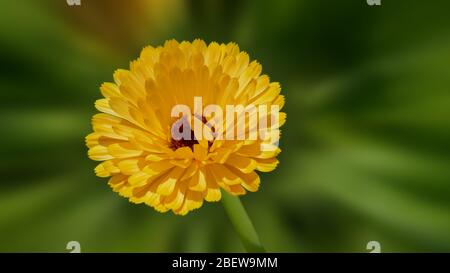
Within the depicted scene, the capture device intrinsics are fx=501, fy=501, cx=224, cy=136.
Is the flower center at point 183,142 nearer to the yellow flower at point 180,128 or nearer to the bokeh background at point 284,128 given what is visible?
the yellow flower at point 180,128

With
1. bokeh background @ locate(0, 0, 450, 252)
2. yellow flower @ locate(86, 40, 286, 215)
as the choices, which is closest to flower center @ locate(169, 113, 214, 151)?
yellow flower @ locate(86, 40, 286, 215)

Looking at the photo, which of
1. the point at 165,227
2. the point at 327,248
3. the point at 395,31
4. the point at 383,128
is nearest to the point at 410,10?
the point at 395,31

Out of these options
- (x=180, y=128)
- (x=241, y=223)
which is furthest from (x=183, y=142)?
(x=241, y=223)

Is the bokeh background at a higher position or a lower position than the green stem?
higher

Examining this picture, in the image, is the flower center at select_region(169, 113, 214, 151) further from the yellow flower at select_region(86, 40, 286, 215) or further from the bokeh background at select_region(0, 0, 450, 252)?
the bokeh background at select_region(0, 0, 450, 252)

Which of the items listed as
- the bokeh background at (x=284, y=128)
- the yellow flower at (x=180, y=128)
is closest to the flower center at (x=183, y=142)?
the yellow flower at (x=180, y=128)
